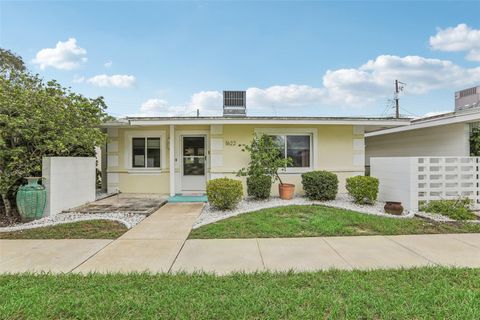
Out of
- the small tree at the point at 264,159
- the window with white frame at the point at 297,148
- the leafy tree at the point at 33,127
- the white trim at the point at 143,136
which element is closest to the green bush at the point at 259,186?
the small tree at the point at 264,159

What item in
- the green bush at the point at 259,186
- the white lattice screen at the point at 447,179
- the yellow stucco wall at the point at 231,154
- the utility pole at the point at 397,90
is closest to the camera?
the white lattice screen at the point at 447,179

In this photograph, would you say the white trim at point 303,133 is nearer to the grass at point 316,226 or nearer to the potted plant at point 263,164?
the potted plant at point 263,164

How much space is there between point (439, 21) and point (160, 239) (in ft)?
42.2

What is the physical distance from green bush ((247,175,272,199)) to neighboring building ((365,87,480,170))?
238 inches

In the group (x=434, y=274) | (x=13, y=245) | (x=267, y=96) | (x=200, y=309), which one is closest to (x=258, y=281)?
(x=200, y=309)

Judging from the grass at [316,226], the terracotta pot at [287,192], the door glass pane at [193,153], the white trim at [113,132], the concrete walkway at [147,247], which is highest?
the white trim at [113,132]

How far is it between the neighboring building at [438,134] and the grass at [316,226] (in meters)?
4.10

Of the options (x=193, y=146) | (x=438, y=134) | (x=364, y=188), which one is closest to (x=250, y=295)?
(x=364, y=188)

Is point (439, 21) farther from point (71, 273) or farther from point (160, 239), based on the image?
point (71, 273)

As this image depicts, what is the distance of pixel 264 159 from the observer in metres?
8.65

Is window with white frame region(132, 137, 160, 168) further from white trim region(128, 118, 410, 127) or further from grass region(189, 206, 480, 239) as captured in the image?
grass region(189, 206, 480, 239)

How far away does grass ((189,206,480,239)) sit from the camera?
17.5 ft

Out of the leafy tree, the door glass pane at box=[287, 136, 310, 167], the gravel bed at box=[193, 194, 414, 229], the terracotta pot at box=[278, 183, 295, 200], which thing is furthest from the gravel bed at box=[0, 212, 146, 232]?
the door glass pane at box=[287, 136, 310, 167]

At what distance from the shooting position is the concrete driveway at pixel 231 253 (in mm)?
Result: 3791
